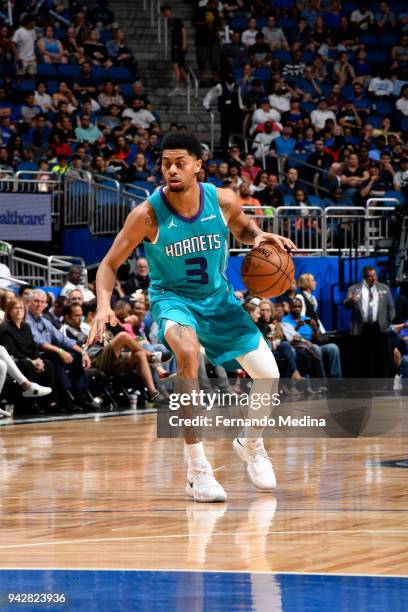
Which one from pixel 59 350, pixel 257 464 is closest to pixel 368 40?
pixel 59 350

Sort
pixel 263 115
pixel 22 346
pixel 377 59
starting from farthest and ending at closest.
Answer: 1. pixel 377 59
2. pixel 263 115
3. pixel 22 346

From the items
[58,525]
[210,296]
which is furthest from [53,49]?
[58,525]

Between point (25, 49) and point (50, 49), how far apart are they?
57cm

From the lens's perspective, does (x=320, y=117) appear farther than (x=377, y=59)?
No

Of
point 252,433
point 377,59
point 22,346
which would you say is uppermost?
point 377,59

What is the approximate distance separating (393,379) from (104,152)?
580 centimetres

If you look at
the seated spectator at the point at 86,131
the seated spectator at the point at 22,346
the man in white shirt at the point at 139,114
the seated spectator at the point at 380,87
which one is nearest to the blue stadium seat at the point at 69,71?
the man in white shirt at the point at 139,114

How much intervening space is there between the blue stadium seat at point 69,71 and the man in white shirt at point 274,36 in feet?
15.2

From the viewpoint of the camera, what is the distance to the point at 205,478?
639 cm

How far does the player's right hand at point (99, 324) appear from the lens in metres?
6.14

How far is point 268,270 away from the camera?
23.0 ft

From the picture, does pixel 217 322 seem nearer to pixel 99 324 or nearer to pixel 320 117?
pixel 99 324

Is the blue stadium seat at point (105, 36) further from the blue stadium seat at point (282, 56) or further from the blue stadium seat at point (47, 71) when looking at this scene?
the blue stadium seat at point (282, 56)

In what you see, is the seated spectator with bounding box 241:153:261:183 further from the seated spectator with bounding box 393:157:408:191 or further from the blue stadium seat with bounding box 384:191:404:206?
the seated spectator with bounding box 393:157:408:191
